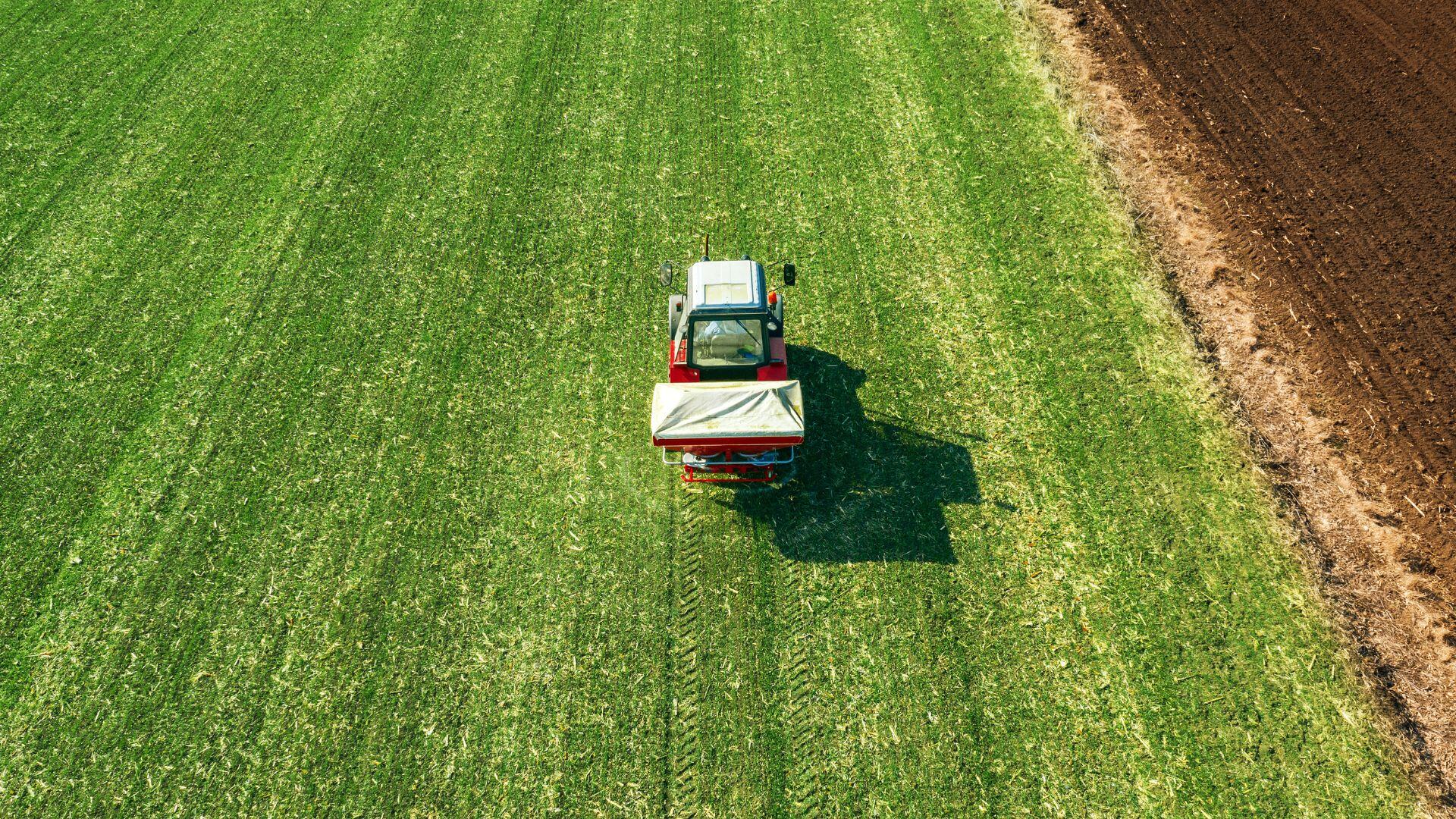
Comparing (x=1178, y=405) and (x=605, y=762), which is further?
(x=1178, y=405)

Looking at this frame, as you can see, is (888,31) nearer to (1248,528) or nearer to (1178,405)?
(1178,405)

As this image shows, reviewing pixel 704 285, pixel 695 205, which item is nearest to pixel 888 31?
pixel 695 205

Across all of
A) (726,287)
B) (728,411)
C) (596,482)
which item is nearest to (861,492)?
(728,411)

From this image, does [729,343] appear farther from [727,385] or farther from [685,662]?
[685,662]

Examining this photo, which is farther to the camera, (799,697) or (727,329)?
(727,329)

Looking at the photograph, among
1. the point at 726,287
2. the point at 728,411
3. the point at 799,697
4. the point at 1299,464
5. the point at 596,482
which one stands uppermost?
the point at 726,287

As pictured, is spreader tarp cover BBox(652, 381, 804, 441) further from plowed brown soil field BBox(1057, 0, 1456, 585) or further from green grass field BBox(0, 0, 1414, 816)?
plowed brown soil field BBox(1057, 0, 1456, 585)
